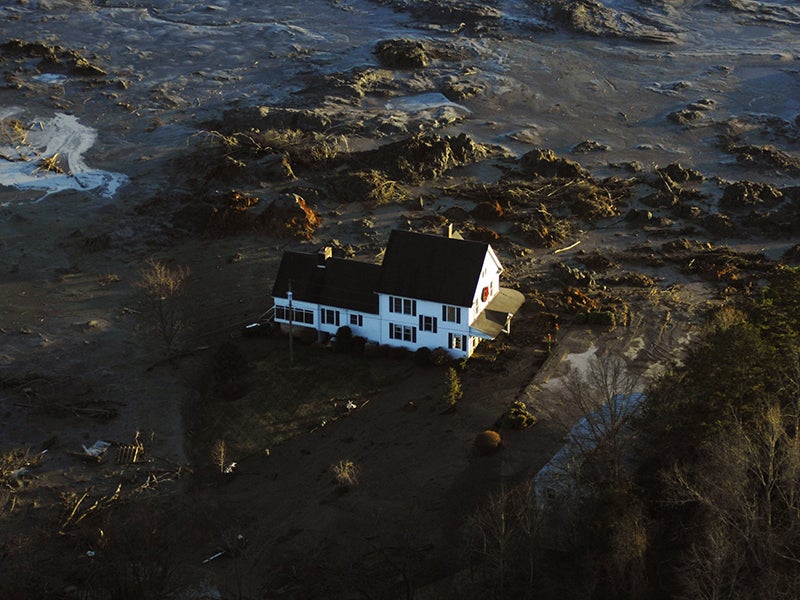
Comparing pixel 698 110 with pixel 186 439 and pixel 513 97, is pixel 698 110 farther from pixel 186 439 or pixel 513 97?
pixel 186 439

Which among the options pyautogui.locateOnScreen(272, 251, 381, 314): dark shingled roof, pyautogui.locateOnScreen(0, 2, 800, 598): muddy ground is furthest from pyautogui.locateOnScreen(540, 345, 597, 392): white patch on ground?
pyautogui.locateOnScreen(272, 251, 381, 314): dark shingled roof

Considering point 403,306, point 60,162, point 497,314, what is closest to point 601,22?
point 60,162

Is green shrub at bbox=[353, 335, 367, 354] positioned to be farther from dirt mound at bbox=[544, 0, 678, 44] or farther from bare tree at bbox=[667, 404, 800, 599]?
dirt mound at bbox=[544, 0, 678, 44]

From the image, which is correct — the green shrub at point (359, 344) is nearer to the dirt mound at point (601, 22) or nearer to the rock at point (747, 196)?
the rock at point (747, 196)

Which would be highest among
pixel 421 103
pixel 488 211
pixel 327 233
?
pixel 488 211

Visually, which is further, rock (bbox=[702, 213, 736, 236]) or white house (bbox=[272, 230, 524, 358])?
rock (bbox=[702, 213, 736, 236])

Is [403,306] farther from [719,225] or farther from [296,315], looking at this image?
[719,225]
